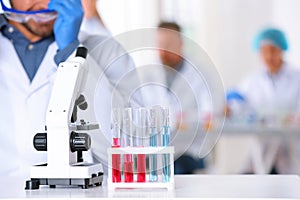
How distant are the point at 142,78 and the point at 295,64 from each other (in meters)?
4.01

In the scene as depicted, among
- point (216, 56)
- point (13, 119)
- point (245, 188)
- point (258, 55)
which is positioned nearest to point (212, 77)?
point (245, 188)

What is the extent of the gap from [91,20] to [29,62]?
0.84 feet

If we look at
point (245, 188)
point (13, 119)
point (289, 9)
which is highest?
point (289, 9)

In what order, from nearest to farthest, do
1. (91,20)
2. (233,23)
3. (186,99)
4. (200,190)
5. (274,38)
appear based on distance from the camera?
(200,190) → (186,99) → (91,20) → (274,38) → (233,23)

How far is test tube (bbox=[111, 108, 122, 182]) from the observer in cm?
154

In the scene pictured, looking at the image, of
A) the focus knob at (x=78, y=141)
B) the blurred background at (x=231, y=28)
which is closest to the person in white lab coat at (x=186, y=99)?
the focus knob at (x=78, y=141)

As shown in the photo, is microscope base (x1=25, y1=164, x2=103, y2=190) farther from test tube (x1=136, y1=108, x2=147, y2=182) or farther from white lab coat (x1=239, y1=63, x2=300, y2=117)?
white lab coat (x1=239, y1=63, x2=300, y2=117)

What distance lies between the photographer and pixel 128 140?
5.17 ft

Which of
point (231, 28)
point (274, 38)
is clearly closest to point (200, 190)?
point (274, 38)

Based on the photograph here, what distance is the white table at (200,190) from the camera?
1.40 meters

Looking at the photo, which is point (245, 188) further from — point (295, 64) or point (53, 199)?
point (295, 64)

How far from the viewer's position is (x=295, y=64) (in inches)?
222

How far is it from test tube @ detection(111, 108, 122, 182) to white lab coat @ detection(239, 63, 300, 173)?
323cm

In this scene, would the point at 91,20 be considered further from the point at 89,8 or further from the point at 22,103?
the point at 22,103
